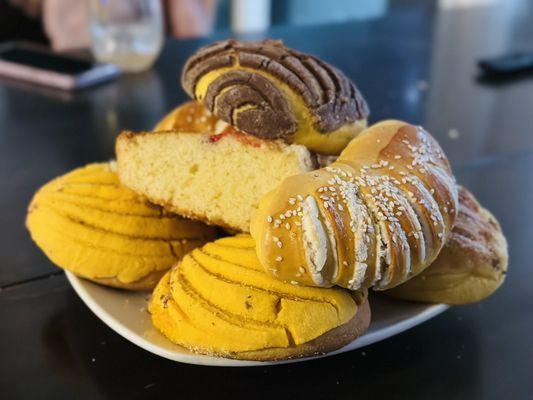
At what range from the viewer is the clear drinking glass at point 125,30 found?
4.74 feet

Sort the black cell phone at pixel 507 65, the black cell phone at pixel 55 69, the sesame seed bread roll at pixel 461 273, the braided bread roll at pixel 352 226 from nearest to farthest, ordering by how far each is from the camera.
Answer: the braided bread roll at pixel 352 226, the sesame seed bread roll at pixel 461 273, the black cell phone at pixel 55 69, the black cell phone at pixel 507 65

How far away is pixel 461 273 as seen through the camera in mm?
625

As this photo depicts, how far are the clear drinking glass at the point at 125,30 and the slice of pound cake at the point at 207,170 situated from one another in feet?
2.85

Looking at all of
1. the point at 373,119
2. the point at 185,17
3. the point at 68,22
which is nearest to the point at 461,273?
the point at 373,119

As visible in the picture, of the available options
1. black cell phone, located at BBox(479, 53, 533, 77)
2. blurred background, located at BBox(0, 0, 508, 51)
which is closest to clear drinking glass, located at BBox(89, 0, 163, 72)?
blurred background, located at BBox(0, 0, 508, 51)

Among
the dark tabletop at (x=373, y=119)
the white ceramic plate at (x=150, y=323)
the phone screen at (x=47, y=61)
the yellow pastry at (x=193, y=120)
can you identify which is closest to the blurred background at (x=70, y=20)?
the phone screen at (x=47, y=61)

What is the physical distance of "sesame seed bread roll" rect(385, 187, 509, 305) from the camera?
622mm

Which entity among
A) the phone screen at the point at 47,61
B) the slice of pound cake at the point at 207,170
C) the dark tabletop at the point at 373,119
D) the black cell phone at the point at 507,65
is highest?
the slice of pound cake at the point at 207,170

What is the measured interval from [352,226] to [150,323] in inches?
8.2

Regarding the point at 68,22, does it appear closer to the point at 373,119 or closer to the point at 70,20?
the point at 70,20

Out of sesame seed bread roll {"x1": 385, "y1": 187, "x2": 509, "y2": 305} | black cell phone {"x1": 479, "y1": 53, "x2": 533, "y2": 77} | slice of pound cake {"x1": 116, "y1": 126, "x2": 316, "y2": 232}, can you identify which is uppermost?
slice of pound cake {"x1": 116, "y1": 126, "x2": 316, "y2": 232}

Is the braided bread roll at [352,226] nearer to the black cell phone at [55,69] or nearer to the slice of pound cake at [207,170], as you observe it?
the slice of pound cake at [207,170]

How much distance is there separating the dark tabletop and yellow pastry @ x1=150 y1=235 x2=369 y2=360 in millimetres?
56

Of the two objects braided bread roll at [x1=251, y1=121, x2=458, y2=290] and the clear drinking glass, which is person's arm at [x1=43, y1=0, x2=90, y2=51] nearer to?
the clear drinking glass
